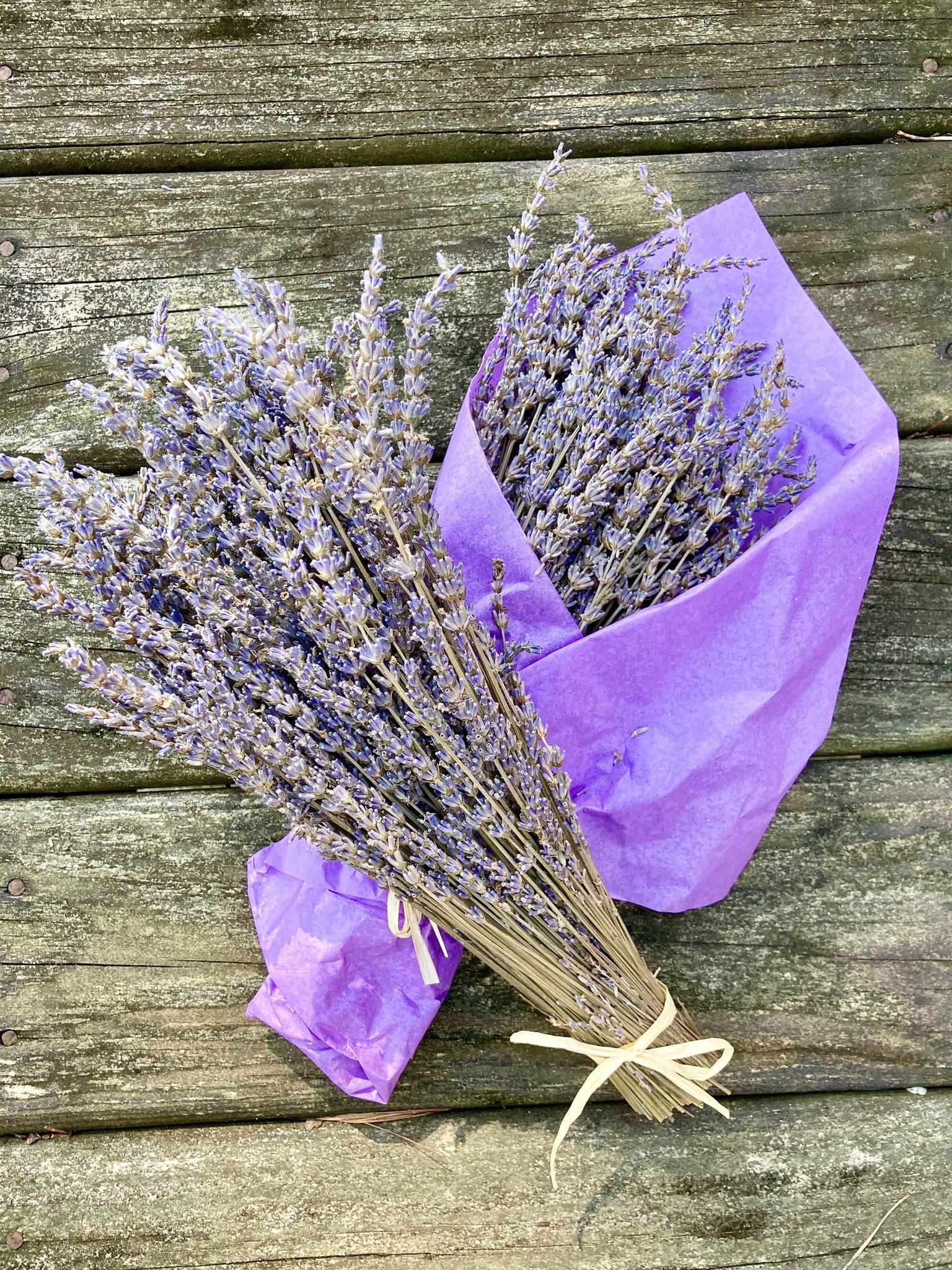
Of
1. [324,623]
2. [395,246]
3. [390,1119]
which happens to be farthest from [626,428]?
[390,1119]

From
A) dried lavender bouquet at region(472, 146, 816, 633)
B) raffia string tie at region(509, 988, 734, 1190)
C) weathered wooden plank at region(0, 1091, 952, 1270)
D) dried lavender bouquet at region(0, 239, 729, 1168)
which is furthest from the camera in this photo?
weathered wooden plank at region(0, 1091, 952, 1270)

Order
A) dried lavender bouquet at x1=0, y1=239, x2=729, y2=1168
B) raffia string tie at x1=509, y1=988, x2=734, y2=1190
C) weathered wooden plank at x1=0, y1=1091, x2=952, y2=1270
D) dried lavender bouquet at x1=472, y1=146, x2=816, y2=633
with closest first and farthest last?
dried lavender bouquet at x1=0, y1=239, x2=729, y2=1168, dried lavender bouquet at x1=472, y1=146, x2=816, y2=633, raffia string tie at x1=509, y1=988, x2=734, y2=1190, weathered wooden plank at x1=0, y1=1091, x2=952, y2=1270

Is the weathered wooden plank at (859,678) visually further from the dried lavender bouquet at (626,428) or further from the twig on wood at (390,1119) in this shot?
the twig on wood at (390,1119)

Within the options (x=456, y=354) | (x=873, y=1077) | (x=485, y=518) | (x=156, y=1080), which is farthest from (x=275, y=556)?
(x=873, y=1077)

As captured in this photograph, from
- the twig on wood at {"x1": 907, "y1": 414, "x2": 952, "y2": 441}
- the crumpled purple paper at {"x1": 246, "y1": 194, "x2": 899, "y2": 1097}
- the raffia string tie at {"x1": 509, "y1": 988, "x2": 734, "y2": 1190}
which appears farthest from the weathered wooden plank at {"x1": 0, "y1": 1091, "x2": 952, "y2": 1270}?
the twig on wood at {"x1": 907, "y1": 414, "x2": 952, "y2": 441}

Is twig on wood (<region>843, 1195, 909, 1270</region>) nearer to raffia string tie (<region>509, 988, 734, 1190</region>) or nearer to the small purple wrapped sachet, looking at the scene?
raffia string tie (<region>509, 988, 734, 1190</region>)

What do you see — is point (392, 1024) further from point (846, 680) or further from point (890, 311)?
point (890, 311)

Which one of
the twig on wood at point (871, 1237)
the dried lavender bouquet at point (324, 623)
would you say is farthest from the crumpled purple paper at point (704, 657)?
the twig on wood at point (871, 1237)
